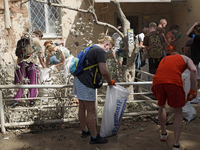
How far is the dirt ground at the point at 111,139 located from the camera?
9.36 feet

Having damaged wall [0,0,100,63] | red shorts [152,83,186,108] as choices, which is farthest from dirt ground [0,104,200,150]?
damaged wall [0,0,100,63]

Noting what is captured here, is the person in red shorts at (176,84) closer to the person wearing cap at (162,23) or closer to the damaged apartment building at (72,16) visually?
the person wearing cap at (162,23)

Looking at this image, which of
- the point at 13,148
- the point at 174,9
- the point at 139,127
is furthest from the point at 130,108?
the point at 174,9

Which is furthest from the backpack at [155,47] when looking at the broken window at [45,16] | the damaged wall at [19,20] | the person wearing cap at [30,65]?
the broken window at [45,16]

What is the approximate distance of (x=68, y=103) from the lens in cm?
364

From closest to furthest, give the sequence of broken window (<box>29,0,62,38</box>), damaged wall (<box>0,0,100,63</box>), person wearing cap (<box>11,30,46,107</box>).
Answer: person wearing cap (<box>11,30,46,107</box>) → damaged wall (<box>0,0,100,63</box>) → broken window (<box>29,0,62,38</box>)

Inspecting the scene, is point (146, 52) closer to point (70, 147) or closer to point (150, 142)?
point (150, 142)

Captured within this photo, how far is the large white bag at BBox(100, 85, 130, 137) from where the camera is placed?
2916 millimetres

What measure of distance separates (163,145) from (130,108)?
1364mm

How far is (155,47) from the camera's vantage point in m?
4.97

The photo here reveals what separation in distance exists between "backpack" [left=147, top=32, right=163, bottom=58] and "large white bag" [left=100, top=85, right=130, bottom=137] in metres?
2.33

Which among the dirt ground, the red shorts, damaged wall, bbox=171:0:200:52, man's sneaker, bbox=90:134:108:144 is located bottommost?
the dirt ground

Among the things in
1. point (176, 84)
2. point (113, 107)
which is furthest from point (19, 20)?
point (176, 84)

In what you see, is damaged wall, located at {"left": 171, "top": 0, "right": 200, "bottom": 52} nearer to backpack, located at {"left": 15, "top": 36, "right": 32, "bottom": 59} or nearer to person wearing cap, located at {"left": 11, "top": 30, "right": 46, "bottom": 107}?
person wearing cap, located at {"left": 11, "top": 30, "right": 46, "bottom": 107}
